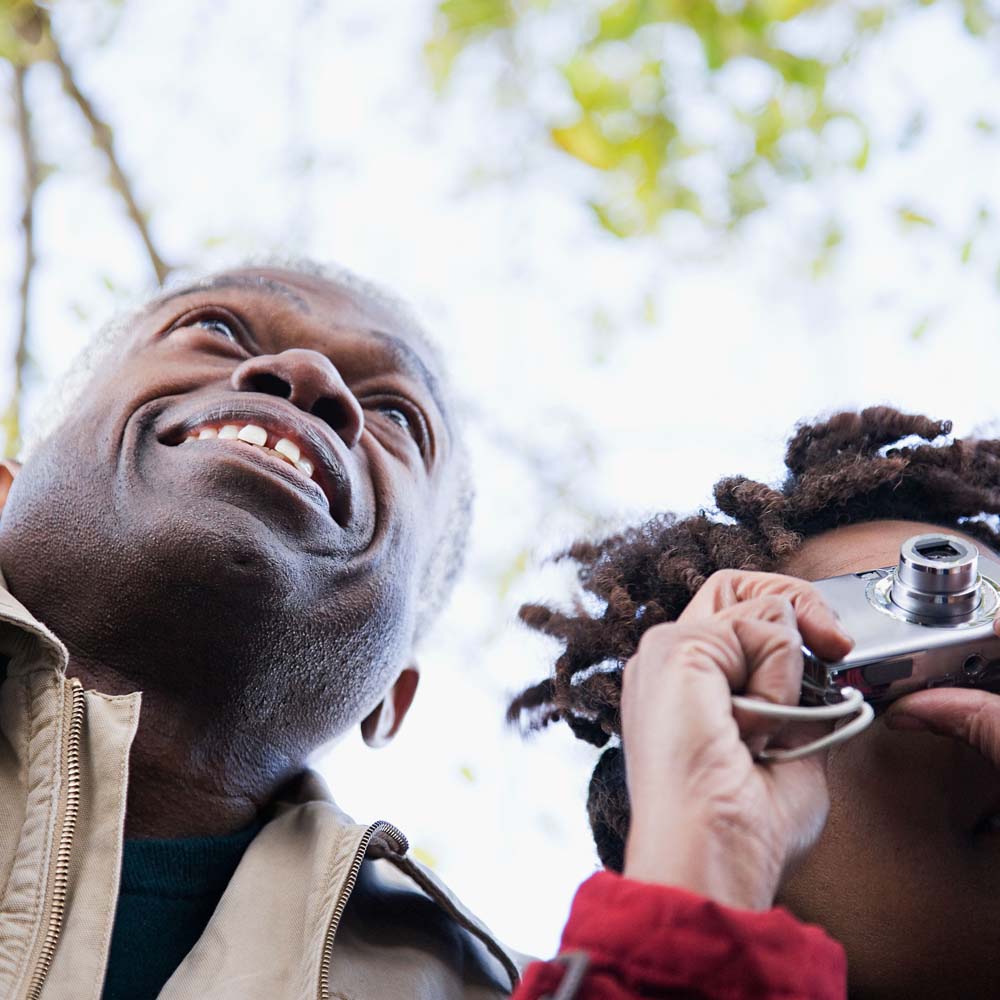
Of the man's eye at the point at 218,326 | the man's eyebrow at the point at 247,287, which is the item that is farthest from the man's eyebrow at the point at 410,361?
the man's eye at the point at 218,326

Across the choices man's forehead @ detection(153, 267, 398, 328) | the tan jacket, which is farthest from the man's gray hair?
the tan jacket

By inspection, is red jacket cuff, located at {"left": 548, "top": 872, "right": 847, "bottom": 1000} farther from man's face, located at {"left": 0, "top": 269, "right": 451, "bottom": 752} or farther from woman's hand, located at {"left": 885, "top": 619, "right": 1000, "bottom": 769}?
man's face, located at {"left": 0, "top": 269, "right": 451, "bottom": 752}

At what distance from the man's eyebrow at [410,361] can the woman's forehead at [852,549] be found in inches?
38.9

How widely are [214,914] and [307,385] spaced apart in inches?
34.3

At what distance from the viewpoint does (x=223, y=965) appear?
168cm

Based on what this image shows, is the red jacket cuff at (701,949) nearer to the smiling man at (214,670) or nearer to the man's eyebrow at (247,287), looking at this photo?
the smiling man at (214,670)

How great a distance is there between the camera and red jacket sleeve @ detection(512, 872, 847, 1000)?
1.07 m

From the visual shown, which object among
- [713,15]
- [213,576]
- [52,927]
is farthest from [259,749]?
[713,15]

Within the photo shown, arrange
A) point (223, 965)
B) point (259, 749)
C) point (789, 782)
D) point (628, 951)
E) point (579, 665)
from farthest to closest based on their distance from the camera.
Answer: point (259, 749) → point (579, 665) → point (223, 965) → point (789, 782) → point (628, 951)

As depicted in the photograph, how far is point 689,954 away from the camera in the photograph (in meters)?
1.07

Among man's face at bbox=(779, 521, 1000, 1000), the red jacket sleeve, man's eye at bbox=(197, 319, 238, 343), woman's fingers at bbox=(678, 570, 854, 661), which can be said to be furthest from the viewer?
man's eye at bbox=(197, 319, 238, 343)

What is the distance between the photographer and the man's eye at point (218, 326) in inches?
93.8

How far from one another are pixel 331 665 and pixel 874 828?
968mm

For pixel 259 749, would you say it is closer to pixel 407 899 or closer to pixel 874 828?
pixel 407 899
